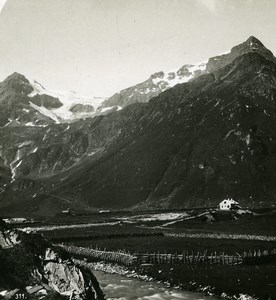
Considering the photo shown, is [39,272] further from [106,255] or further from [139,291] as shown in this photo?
[106,255]

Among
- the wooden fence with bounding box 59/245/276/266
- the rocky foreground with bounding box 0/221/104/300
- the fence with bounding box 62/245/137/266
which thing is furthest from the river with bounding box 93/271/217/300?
the fence with bounding box 62/245/137/266

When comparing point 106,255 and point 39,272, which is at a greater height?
point 39,272

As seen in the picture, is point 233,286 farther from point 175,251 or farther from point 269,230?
point 269,230

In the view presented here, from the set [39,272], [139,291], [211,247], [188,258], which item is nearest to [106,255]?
[188,258]

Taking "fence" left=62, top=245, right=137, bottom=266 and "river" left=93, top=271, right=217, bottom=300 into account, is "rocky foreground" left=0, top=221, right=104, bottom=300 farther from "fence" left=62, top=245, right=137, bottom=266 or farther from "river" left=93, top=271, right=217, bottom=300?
"fence" left=62, top=245, right=137, bottom=266

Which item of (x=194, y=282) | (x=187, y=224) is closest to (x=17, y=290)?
(x=194, y=282)

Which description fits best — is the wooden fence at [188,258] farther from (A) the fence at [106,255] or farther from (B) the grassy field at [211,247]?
(B) the grassy field at [211,247]

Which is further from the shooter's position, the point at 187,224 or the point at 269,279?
the point at 187,224
